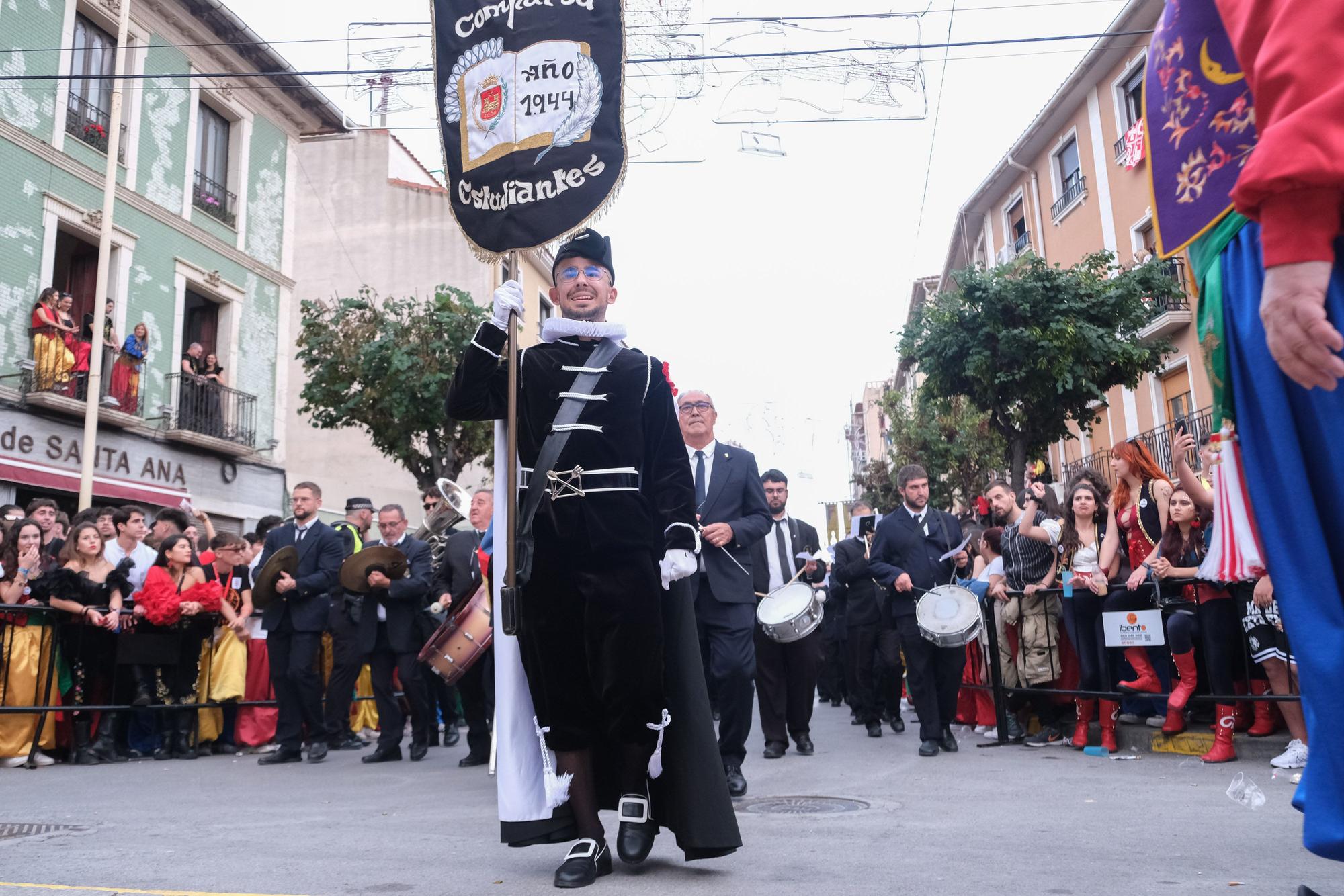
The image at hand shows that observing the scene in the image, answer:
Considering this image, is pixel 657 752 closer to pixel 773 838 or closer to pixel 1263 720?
pixel 773 838

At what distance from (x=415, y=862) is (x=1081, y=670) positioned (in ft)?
19.1

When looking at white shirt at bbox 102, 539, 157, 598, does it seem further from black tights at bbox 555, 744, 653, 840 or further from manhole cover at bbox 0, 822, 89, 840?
black tights at bbox 555, 744, 653, 840

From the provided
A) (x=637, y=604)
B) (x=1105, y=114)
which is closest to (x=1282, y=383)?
(x=637, y=604)

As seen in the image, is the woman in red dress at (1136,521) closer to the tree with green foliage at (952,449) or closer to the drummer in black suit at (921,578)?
the drummer in black suit at (921,578)

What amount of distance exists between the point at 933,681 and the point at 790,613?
117cm

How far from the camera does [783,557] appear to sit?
973cm

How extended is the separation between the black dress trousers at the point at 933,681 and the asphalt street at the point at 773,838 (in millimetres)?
854

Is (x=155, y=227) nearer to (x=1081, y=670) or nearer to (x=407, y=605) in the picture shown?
(x=407, y=605)

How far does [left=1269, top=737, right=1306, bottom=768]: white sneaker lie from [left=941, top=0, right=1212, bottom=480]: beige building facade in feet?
49.4

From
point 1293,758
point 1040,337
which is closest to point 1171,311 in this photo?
point 1040,337

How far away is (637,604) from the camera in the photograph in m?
3.85

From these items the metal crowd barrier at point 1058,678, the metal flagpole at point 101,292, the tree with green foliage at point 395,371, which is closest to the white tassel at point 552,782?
the metal crowd barrier at point 1058,678

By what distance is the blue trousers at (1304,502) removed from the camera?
221 centimetres

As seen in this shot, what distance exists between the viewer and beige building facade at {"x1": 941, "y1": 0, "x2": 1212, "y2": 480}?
23734mm
